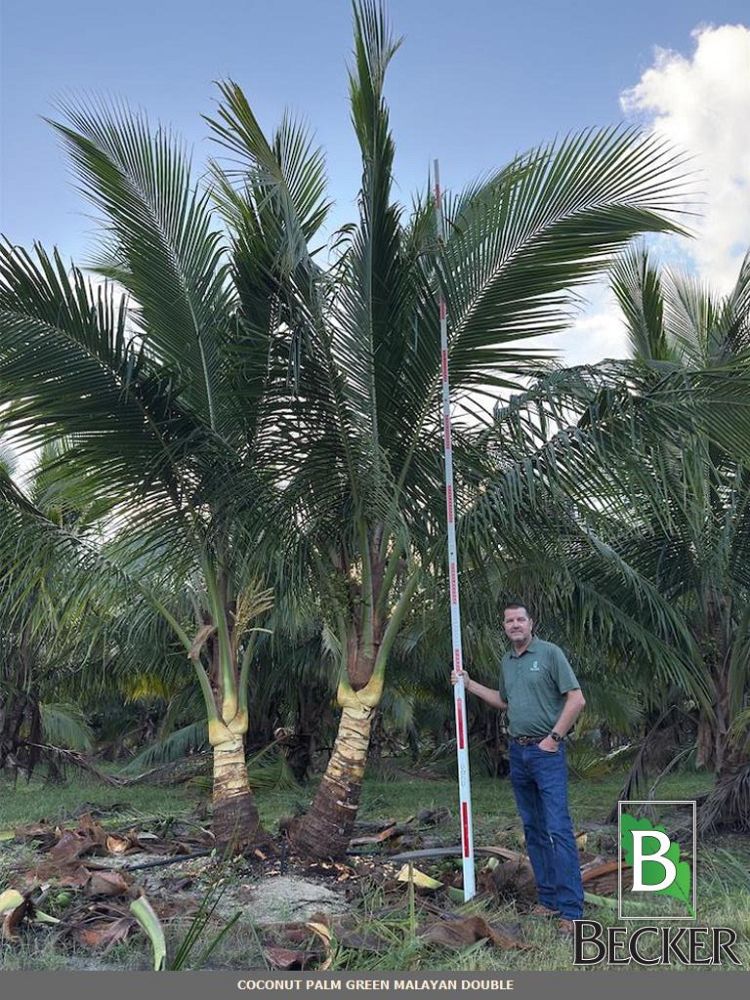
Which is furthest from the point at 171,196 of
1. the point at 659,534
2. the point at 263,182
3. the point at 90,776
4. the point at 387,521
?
the point at 90,776

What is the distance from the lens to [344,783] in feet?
22.6

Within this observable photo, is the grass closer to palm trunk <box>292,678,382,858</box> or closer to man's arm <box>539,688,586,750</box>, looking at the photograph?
palm trunk <box>292,678,382,858</box>

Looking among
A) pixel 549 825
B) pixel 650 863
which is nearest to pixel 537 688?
pixel 549 825

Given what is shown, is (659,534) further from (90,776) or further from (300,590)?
(90,776)

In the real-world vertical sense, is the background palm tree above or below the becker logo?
above

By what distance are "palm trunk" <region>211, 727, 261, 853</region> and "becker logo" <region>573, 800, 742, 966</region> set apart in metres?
2.72

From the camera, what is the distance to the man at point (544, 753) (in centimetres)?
524

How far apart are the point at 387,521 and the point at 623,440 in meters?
1.71

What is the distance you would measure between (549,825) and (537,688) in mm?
763

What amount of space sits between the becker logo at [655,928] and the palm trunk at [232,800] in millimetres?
2723

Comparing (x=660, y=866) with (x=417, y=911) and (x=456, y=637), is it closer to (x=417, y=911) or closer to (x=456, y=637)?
(x=417, y=911)

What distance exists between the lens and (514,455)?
6559 mm

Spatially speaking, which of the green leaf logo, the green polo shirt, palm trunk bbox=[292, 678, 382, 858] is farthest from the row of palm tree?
the green leaf logo

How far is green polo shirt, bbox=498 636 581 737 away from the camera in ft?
17.9
